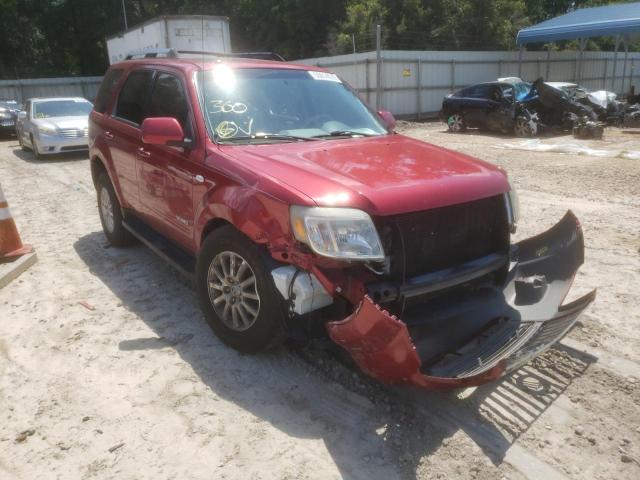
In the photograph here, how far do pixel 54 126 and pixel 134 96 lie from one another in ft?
29.7

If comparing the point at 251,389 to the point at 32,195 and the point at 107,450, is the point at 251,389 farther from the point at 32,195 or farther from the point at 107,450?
the point at 32,195

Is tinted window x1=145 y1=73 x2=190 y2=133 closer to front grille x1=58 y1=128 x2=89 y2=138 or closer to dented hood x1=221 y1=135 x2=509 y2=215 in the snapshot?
dented hood x1=221 y1=135 x2=509 y2=215

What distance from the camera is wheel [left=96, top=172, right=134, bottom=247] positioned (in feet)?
18.0

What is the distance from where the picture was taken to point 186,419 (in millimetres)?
2912

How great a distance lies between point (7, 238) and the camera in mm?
5312

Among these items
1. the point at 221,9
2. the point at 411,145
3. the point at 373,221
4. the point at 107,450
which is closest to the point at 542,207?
the point at 411,145

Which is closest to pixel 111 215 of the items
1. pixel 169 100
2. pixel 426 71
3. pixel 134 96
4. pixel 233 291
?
pixel 134 96

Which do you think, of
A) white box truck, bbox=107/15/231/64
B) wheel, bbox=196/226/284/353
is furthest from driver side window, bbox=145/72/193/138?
white box truck, bbox=107/15/231/64

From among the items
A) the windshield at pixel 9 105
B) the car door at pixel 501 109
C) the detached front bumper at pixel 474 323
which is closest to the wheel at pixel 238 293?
the detached front bumper at pixel 474 323

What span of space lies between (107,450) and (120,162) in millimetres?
3092

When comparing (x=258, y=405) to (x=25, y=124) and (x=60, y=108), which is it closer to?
(x=60, y=108)

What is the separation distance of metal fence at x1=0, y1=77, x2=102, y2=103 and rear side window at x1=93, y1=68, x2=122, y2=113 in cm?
2429

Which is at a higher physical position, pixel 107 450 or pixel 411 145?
pixel 411 145

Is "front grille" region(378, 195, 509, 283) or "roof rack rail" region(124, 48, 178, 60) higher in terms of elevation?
"roof rack rail" region(124, 48, 178, 60)
